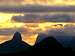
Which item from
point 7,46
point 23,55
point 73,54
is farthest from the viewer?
point 7,46

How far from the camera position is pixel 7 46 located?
627ft

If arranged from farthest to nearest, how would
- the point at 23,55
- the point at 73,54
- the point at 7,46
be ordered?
the point at 7,46 < the point at 23,55 < the point at 73,54

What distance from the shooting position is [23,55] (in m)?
144

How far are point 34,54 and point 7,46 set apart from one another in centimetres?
5285

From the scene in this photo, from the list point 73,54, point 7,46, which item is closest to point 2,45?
point 7,46

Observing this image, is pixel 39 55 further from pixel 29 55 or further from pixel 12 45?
pixel 12 45

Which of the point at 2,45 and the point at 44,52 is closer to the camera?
the point at 44,52

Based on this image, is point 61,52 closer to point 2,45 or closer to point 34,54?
point 34,54

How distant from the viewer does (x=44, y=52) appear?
5453 inches

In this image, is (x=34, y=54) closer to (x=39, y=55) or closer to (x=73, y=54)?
(x=39, y=55)

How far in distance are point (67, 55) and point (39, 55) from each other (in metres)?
10.3

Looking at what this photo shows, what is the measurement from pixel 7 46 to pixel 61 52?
5505 centimetres

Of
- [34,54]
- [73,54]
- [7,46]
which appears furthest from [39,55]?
[7,46]

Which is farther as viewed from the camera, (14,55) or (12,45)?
(12,45)
